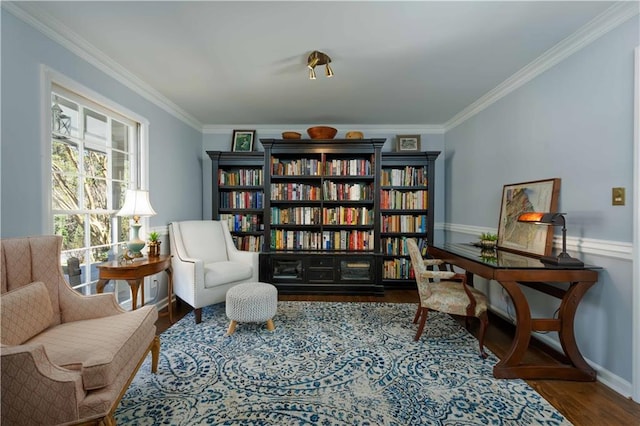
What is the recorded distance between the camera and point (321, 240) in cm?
378

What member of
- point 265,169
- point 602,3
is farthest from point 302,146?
point 602,3

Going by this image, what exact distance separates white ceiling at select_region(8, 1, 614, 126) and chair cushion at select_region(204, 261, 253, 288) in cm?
193

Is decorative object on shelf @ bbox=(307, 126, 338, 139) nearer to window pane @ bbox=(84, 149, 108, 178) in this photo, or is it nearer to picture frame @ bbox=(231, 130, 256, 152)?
picture frame @ bbox=(231, 130, 256, 152)

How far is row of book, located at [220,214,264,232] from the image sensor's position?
394 centimetres

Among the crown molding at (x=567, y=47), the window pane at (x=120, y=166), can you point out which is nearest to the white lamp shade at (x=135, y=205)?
the window pane at (x=120, y=166)

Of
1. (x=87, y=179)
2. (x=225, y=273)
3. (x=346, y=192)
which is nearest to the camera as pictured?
(x=87, y=179)

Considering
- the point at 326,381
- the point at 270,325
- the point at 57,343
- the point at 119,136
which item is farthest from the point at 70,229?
the point at 326,381

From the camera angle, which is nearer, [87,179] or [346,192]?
[87,179]

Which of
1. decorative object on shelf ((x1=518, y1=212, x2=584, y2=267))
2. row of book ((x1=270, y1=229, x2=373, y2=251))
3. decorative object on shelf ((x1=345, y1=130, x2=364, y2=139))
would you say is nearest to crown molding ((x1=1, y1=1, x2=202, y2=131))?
row of book ((x1=270, y1=229, x2=373, y2=251))

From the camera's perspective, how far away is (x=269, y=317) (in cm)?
241

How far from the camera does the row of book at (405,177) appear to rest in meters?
3.86

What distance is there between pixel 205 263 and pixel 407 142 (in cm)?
325

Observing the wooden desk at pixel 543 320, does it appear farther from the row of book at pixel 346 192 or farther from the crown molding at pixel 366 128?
the crown molding at pixel 366 128

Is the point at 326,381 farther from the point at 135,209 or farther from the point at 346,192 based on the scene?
the point at 346,192
